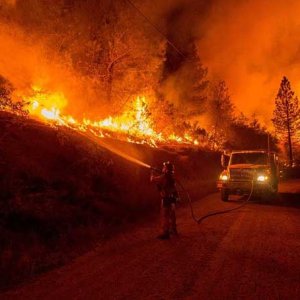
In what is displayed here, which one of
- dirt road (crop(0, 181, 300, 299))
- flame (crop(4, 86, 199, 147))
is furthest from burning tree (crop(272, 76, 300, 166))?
dirt road (crop(0, 181, 300, 299))

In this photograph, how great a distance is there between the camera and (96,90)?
974 inches

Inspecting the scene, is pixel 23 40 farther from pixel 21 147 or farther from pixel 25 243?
pixel 25 243

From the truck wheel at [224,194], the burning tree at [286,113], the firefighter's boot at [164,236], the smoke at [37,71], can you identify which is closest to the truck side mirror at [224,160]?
the truck wheel at [224,194]

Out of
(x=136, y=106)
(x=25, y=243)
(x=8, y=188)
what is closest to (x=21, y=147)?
(x=8, y=188)

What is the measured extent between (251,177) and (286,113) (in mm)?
57625

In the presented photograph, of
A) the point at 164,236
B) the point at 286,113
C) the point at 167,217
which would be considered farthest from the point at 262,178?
the point at 286,113

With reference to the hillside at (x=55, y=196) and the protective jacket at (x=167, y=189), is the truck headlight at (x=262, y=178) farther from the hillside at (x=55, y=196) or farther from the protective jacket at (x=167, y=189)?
the protective jacket at (x=167, y=189)

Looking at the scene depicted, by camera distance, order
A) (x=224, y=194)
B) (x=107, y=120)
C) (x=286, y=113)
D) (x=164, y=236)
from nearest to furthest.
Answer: (x=164, y=236), (x=224, y=194), (x=107, y=120), (x=286, y=113)

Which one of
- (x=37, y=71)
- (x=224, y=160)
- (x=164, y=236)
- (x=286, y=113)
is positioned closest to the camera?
(x=164, y=236)

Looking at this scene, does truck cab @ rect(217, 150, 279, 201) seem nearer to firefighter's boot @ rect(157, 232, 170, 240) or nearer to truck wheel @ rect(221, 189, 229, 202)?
truck wheel @ rect(221, 189, 229, 202)

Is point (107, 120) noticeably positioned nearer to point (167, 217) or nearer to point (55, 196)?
point (55, 196)

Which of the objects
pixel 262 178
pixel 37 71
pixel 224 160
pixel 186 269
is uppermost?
pixel 37 71

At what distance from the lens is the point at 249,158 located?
1797cm

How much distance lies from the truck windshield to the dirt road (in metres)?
7.87
